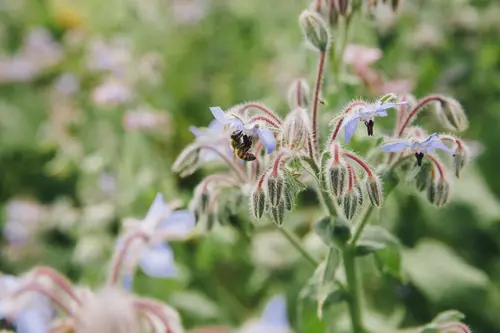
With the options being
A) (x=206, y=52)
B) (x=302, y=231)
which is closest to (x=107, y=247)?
(x=302, y=231)

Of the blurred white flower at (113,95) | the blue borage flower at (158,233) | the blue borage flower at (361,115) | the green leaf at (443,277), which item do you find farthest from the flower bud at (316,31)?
the blurred white flower at (113,95)

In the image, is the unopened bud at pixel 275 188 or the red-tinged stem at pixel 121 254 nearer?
the unopened bud at pixel 275 188

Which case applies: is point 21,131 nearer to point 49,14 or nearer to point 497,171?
point 49,14

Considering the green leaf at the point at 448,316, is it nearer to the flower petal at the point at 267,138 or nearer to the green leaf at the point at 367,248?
the green leaf at the point at 367,248

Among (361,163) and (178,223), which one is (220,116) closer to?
(361,163)

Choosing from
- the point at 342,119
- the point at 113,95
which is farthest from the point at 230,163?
the point at 113,95

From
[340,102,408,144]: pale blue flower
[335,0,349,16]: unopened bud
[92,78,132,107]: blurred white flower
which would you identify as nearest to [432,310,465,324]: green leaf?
[340,102,408,144]: pale blue flower
